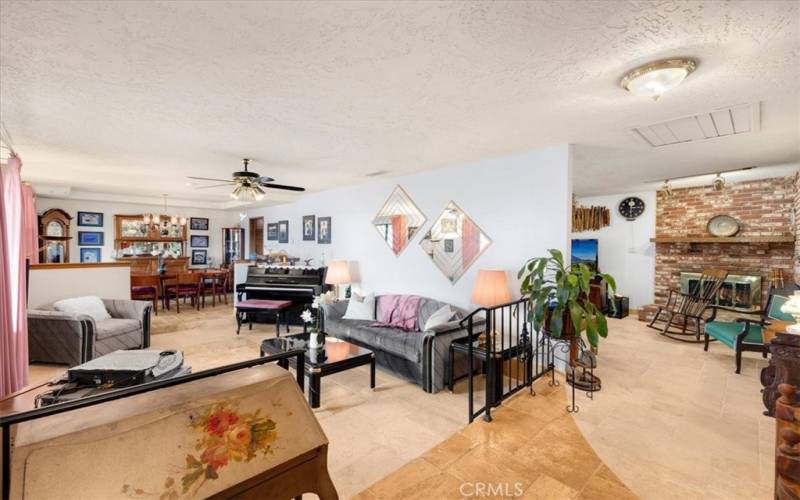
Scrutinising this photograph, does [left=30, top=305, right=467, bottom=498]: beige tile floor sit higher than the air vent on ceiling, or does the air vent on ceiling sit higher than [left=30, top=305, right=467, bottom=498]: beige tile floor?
the air vent on ceiling

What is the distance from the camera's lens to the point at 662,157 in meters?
4.14

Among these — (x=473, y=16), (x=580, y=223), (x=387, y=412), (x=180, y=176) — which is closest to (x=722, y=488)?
(x=387, y=412)

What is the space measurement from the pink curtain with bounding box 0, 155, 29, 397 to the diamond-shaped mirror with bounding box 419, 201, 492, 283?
403 centimetres

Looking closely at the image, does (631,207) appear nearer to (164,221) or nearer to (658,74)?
(658,74)

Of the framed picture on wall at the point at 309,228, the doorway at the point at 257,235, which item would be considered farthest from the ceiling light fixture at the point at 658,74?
the doorway at the point at 257,235

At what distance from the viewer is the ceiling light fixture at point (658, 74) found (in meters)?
1.97

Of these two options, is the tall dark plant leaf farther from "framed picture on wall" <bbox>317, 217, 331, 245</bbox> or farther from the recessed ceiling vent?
"framed picture on wall" <bbox>317, 217, 331, 245</bbox>

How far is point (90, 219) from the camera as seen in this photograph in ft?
26.4

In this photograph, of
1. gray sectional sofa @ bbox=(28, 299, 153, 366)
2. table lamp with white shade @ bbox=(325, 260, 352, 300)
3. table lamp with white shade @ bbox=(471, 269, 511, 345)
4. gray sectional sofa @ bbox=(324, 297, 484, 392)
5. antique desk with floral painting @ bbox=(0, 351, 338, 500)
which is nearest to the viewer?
antique desk with floral painting @ bbox=(0, 351, 338, 500)

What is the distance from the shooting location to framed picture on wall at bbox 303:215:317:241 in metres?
7.41

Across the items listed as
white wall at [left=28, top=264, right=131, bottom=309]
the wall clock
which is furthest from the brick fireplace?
white wall at [left=28, top=264, right=131, bottom=309]

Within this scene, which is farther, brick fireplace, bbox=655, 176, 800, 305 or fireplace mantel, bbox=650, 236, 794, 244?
brick fireplace, bbox=655, 176, 800, 305

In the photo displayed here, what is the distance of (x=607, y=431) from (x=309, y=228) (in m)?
6.35

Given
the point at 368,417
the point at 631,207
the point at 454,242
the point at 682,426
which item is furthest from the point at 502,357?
the point at 631,207
